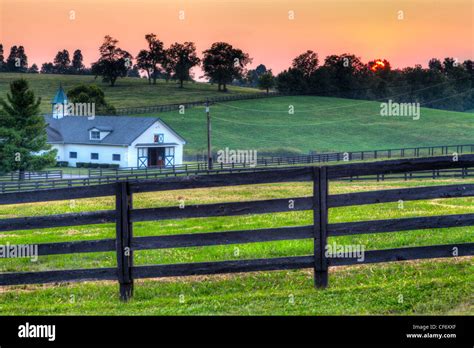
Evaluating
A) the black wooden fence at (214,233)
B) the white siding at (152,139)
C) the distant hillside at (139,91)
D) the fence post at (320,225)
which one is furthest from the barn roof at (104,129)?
the fence post at (320,225)

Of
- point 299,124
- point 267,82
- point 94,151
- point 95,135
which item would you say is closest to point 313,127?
point 299,124

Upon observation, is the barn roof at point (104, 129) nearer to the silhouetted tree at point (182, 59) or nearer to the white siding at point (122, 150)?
the white siding at point (122, 150)

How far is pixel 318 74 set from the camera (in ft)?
483

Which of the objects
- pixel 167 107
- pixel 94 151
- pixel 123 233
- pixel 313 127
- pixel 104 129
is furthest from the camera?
pixel 167 107

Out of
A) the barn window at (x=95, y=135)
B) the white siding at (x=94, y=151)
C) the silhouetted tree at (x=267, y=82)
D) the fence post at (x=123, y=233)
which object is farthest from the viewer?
the silhouetted tree at (x=267, y=82)

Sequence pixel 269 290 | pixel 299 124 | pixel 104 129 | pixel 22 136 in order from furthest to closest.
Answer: pixel 299 124, pixel 104 129, pixel 22 136, pixel 269 290

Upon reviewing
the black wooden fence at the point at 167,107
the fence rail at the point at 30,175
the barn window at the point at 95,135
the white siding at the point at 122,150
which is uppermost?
the black wooden fence at the point at 167,107

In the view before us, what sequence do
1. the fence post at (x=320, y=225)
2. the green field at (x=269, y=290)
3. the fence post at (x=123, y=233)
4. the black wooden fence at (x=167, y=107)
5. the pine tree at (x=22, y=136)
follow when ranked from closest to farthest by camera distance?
1. the green field at (x=269, y=290)
2. the fence post at (x=123, y=233)
3. the fence post at (x=320, y=225)
4. the pine tree at (x=22, y=136)
5. the black wooden fence at (x=167, y=107)

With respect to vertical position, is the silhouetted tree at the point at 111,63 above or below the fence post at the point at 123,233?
above

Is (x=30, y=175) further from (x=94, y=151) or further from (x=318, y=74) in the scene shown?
(x=318, y=74)

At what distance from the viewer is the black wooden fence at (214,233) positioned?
10.1 metres

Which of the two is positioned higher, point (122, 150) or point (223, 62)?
point (223, 62)

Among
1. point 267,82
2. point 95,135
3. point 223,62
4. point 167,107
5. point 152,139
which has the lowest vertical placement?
point 152,139

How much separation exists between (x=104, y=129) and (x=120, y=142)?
4.32 m
